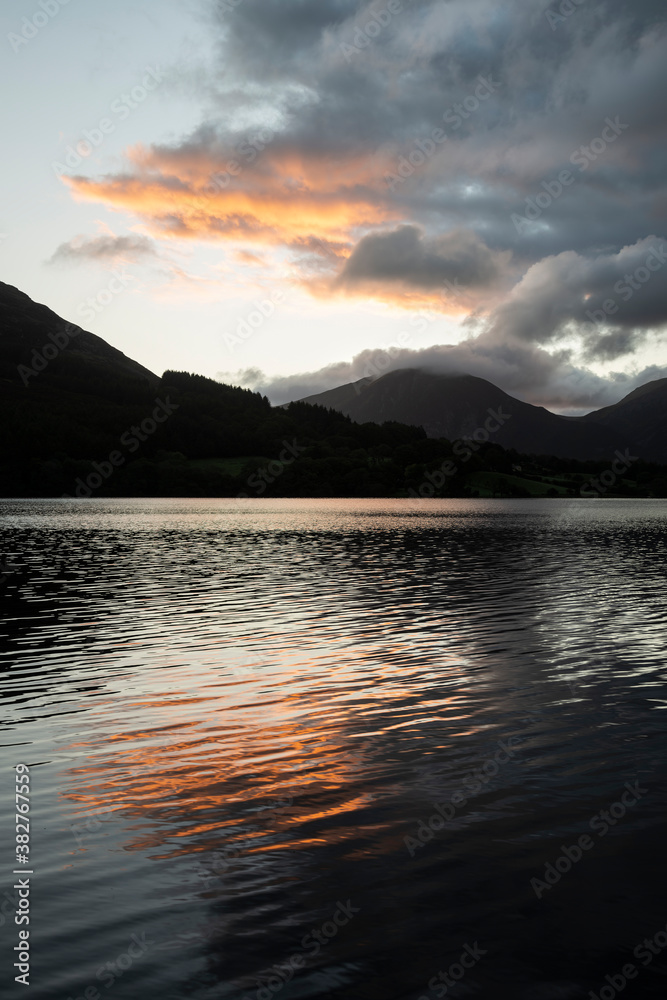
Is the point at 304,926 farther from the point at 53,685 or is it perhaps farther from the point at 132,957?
the point at 53,685

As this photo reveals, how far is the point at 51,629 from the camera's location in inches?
1366

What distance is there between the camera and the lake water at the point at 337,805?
9789mm

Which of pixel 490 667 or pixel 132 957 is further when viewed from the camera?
pixel 490 667

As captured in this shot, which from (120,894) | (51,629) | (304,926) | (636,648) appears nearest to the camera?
(304,926)

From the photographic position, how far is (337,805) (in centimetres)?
1472

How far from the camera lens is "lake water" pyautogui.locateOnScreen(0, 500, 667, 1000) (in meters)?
9.79

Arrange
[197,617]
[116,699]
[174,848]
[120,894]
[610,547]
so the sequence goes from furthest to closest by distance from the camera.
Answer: [610,547]
[197,617]
[116,699]
[174,848]
[120,894]

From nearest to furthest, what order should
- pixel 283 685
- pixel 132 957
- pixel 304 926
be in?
1. pixel 132 957
2. pixel 304 926
3. pixel 283 685

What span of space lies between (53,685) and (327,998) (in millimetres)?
18245

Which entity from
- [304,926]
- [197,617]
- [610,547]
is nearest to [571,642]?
[197,617]

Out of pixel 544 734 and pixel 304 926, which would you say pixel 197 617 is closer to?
pixel 544 734

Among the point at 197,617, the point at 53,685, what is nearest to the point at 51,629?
the point at 197,617

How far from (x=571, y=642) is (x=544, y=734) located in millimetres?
13513

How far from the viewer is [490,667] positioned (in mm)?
27141
